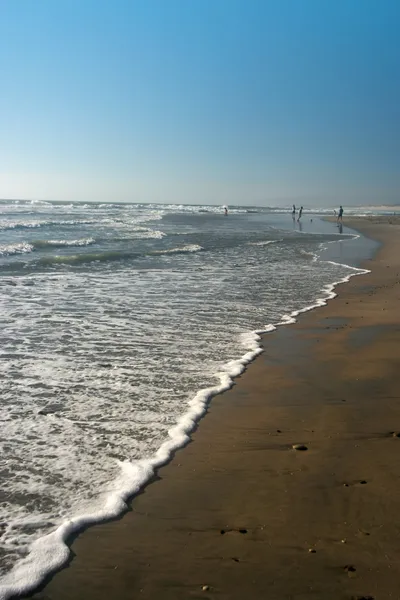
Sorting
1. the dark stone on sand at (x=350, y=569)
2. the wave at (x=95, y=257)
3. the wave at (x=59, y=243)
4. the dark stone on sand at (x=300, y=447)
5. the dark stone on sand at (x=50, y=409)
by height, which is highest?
the wave at (x=59, y=243)

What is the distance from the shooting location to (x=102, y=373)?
265 inches

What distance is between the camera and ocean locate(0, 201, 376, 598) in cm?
372

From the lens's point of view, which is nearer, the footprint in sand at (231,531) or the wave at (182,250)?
the footprint in sand at (231,531)

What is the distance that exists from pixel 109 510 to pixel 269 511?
1138 millimetres

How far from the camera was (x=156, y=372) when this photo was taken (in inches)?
270

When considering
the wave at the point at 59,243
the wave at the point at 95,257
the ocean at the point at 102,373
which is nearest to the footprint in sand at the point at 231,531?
the ocean at the point at 102,373

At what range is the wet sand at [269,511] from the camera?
9.69 feet

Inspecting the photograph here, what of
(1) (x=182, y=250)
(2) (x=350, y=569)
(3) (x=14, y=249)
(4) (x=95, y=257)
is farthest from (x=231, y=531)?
(3) (x=14, y=249)

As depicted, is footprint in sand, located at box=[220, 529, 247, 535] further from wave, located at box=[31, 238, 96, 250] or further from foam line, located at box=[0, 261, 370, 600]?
wave, located at box=[31, 238, 96, 250]

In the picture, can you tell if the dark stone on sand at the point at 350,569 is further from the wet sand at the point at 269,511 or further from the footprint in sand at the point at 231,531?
the footprint in sand at the point at 231,531

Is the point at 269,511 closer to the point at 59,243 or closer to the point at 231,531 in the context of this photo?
the point at 231,531

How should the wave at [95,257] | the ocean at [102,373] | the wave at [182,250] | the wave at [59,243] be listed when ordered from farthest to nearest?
the wave at [59,243], the wave at [182,250], the wave at [95,257], the ocean at [102,373]

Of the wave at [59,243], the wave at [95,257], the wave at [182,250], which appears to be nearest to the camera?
the wave at [95,257]

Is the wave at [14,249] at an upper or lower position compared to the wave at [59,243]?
lower
